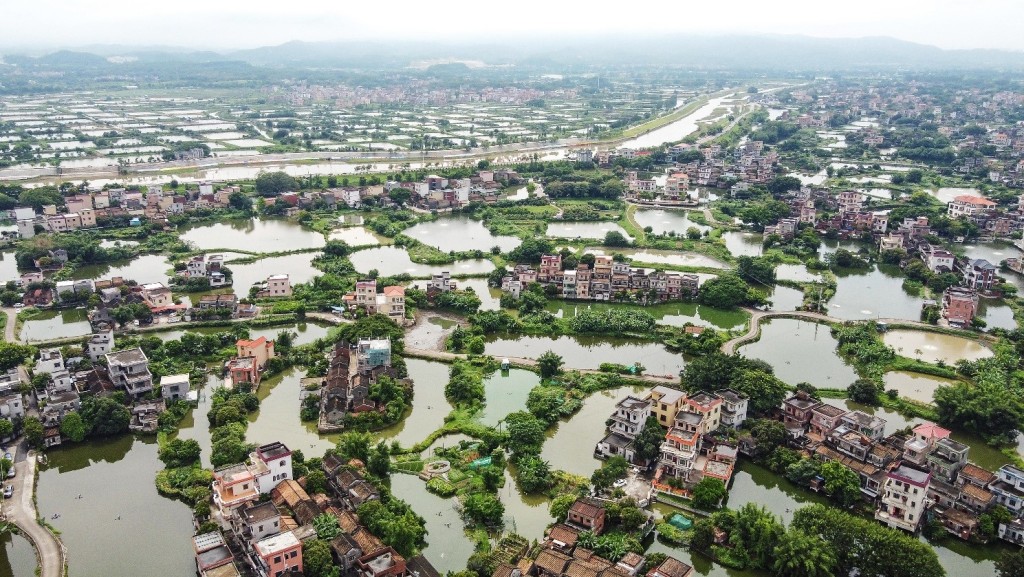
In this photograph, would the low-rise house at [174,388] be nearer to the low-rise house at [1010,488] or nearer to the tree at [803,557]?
the tree at [803,557]

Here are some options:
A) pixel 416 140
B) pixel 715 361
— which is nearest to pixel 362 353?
pixel 715 361

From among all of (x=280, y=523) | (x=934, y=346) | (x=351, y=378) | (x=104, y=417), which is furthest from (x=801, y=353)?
(x=104, y=417)

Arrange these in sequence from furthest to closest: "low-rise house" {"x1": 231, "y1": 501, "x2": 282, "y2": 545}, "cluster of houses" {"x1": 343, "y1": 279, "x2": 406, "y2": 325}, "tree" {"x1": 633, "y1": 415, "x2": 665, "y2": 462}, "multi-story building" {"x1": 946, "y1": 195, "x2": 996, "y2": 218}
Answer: "multi-story building" {"x1": 946, "y1": 195, "x2": 996, "y2": 218} < "cluster of houses" {"x1": 343, "y1": 279, "x2": 406, "y2": 325} < "tree" {"x1": 633, "y1": 415, "x2": 665, "y2": 462} < "low-rise house" {"x1": 231, "y1": 501, "x2": 282, "y2": 545}

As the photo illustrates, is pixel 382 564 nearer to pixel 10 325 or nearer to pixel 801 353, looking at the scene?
pixel 801 353

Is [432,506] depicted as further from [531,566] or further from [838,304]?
[838,304]

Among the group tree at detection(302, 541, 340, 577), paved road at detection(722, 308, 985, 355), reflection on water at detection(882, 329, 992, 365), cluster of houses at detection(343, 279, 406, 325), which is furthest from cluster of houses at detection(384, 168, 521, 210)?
tree at detection(302, 541, 340, 577)

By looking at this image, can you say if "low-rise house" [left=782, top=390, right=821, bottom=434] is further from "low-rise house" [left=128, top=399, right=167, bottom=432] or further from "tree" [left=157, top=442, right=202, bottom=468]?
"low-rise house" [left=128, top=399, right=167, bottom=432]
